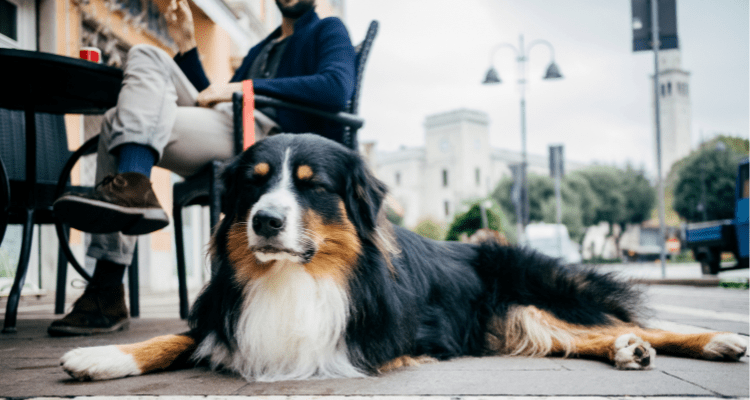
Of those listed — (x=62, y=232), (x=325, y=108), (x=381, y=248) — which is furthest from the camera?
(x=62, y=232)

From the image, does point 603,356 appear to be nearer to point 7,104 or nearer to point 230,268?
point 230,268

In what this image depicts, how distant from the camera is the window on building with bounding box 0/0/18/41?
5.96 metres

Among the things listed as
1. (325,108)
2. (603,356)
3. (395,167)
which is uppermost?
(395,167)

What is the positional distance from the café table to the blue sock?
0.58m

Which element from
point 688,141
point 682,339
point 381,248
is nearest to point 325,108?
point 381,248

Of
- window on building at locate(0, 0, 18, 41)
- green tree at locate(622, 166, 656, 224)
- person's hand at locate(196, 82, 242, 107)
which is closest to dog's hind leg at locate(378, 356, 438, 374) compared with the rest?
person's hand at locate(196, 82, 242, 107)

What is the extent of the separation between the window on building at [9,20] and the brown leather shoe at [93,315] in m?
4.35

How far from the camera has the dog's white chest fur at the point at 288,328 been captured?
2.10m

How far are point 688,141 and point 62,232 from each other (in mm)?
113153

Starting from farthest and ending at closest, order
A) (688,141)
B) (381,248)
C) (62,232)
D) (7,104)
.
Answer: (688,141) → (62,232) → (7,104) → (381,248)

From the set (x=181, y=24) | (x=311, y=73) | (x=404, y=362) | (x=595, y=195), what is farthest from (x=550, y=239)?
(x=404, y=362)

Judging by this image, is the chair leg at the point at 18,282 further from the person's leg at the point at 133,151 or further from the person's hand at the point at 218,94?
the person's hand at the point at 218,94

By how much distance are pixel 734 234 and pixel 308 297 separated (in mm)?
11038

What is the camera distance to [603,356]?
7.70 feet
